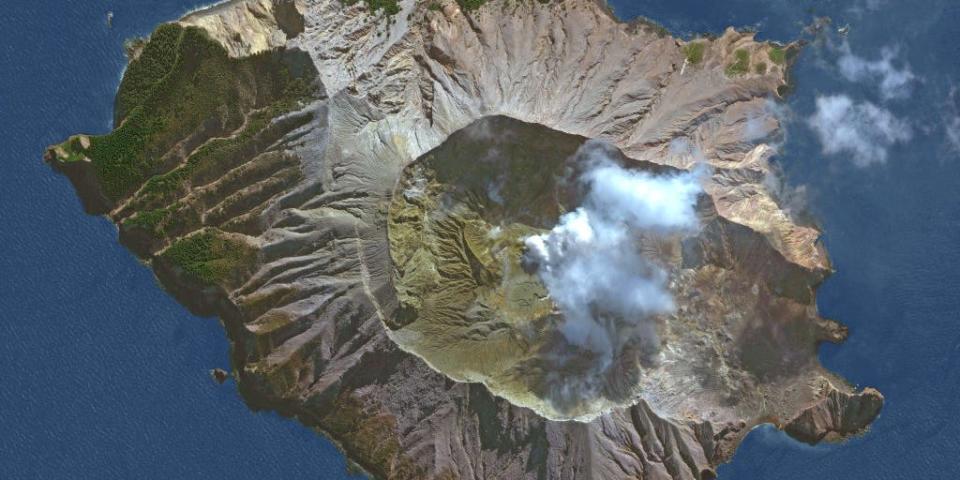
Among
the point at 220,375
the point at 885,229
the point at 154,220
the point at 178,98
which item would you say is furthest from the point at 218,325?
the point at 885,229

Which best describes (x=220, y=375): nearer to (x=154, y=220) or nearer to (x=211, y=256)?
(x=211, y=256)

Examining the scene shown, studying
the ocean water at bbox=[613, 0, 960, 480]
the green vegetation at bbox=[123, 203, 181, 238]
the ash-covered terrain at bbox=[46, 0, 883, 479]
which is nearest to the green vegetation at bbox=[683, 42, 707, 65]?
the ash-covered terrain at bbox=[46, 0, 883, 479]

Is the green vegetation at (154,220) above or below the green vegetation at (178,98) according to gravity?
→ below

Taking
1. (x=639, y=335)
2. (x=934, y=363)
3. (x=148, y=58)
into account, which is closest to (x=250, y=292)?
(x=148, y=58)

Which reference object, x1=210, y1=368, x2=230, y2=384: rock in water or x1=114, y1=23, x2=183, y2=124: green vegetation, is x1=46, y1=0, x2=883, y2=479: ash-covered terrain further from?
x1=210, y1=368, x2=230, y2=384: rock in water

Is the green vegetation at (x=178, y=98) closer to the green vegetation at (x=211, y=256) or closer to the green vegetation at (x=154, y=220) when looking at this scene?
the green vegetation at (x=154, y=220)

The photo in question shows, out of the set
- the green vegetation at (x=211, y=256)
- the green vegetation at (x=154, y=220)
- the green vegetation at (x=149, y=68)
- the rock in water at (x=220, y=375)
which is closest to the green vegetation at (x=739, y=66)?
the green vegetation at (x=211, y=256)

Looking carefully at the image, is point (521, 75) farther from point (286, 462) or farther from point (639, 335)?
point (286, 462)
